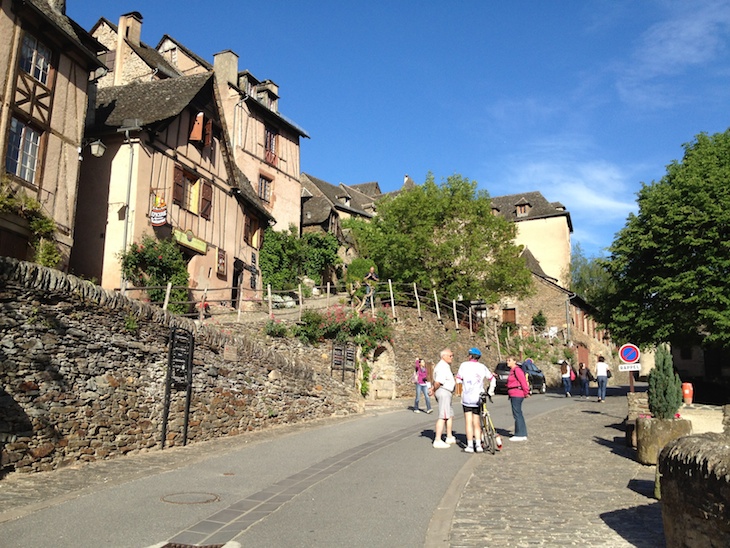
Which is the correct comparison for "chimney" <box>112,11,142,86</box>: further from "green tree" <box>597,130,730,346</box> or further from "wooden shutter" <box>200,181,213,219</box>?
"green tree" <box>597,130,730,346</box>

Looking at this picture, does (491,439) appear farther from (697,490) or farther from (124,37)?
(124,37)

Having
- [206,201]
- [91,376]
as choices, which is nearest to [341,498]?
[91,376]

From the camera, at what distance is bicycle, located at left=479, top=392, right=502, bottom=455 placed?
10939 mm

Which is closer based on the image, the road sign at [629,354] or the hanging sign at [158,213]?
the road sign at [629,354]

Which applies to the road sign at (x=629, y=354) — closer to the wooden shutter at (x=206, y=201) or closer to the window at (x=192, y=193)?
the window at (x=192, y=193)

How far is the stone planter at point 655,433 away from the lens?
9.61 meters

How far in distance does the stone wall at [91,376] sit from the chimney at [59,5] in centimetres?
1238

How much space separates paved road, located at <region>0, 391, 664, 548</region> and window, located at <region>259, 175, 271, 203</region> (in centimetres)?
2193

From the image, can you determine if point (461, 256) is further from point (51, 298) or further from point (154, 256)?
point (51, 298)

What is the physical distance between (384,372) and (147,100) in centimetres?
1317

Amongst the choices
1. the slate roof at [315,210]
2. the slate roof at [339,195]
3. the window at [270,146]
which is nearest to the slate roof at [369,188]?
the slate roof at [339,195]

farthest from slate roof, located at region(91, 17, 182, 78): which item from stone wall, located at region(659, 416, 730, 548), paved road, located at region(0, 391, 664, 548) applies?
stone wall, located at region(659, 416, 730, 548)

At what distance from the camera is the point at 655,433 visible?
9844 millimetres

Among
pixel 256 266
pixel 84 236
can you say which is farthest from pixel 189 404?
pixel 256 266
